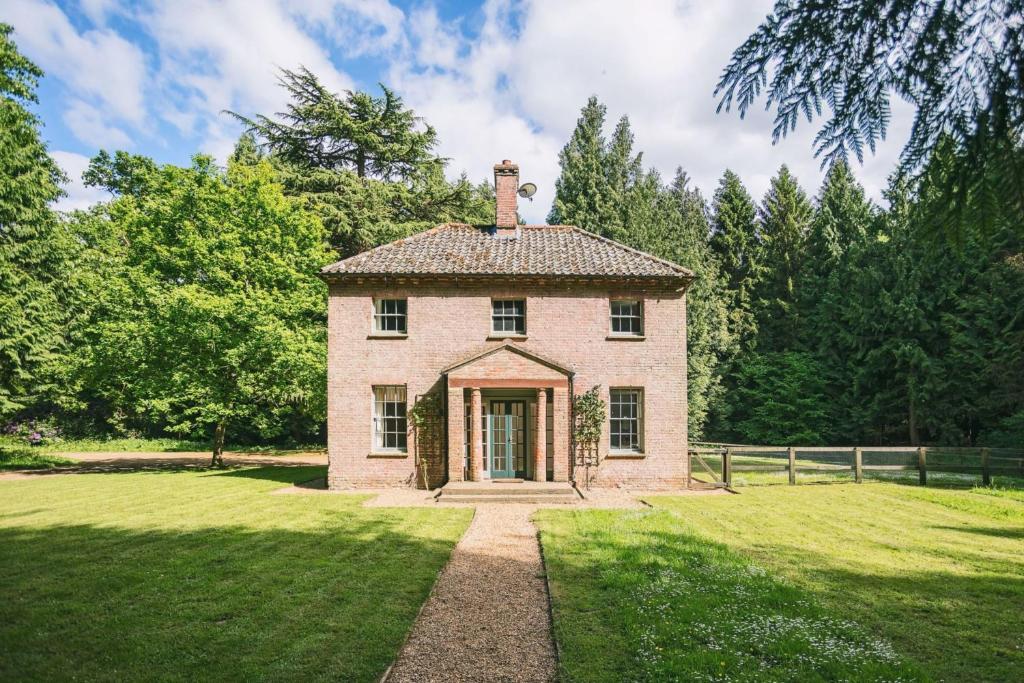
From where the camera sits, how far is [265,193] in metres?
23.6

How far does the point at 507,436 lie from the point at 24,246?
24.6 metres

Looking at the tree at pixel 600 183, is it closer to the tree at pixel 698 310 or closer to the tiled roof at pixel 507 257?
the tree at pixel 698 310

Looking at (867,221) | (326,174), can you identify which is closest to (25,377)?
(326,174)

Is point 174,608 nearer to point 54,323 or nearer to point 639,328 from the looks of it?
point 639,328

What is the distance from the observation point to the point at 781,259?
4212 cm

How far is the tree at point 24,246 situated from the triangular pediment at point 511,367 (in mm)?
21606

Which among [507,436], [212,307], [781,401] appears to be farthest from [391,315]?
[781,401]

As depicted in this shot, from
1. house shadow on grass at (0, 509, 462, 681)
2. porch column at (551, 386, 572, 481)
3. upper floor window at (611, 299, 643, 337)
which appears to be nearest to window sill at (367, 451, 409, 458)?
porch column at (551, 386, 572, 481)

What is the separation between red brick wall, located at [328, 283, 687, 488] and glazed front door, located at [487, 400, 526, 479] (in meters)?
1.96

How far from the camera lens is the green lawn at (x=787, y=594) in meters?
5.46

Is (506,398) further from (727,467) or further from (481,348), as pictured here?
(727,467)

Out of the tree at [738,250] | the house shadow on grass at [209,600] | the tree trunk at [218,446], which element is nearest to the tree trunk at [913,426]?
the tree at [738,250]

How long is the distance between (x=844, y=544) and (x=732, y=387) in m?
31.0

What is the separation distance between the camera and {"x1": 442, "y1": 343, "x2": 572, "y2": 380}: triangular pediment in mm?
16547
